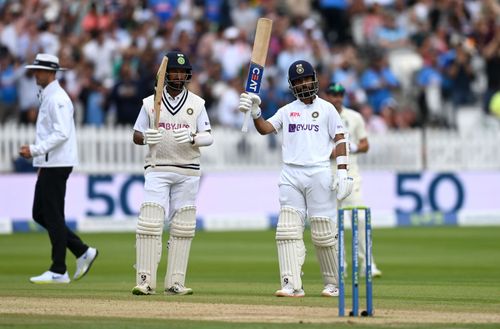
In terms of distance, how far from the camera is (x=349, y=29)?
88.0 ft

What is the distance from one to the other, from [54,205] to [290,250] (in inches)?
111

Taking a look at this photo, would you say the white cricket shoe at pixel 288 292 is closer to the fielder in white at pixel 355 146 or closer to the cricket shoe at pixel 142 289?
the cricket shoe at pixel 142 289

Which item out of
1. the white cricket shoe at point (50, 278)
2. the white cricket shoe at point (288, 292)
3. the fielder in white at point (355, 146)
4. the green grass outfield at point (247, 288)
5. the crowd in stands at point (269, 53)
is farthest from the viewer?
the crowd in stands at point (269, 53)

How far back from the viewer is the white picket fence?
21.6m

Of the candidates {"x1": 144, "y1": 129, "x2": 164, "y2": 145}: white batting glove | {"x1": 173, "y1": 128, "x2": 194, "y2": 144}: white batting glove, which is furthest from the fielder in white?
{"x1": 144, "y1": 129, "x2": 164, "y2": 145}: white batting glove

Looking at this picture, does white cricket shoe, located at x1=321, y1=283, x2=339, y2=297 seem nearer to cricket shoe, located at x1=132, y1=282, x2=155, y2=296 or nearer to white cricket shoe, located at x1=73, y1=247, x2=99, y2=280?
cricket shoe, located at x1=132, y1=282, x2=155, y2=296

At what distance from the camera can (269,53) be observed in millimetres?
24531

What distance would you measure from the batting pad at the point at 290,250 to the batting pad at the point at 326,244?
0.15 m

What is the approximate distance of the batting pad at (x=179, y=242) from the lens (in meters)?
11.0

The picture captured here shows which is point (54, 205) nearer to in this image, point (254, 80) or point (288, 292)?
point (254, 80)

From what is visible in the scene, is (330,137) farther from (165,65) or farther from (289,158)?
(165,65)

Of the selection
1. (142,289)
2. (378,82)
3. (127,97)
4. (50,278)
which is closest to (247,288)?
(142,289)

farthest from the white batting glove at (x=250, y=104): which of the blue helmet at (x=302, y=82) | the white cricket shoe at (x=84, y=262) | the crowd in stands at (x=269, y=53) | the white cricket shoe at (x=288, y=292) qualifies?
the crowd in stands at (x=269, y=53)

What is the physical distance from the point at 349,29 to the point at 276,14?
65.7 inches
